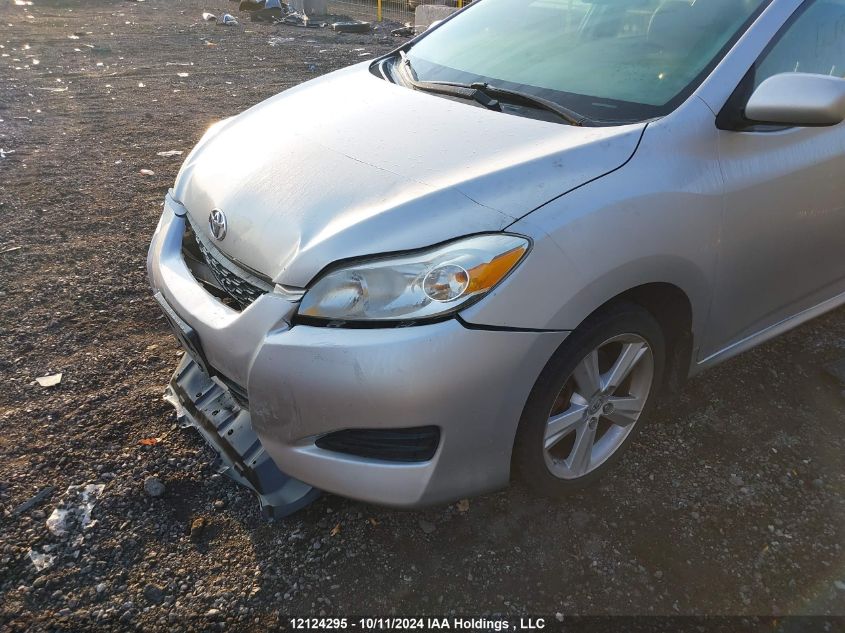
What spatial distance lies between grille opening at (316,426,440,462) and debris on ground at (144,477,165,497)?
791mm

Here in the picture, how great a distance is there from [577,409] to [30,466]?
195 cm

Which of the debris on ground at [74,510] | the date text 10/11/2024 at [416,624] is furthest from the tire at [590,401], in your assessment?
the debris on ground at [74,510]

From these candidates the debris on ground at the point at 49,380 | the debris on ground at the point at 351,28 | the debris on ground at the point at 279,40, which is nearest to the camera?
the debris on ground at the point at 49,380

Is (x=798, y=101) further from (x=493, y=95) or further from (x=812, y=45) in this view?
(x=493, y=95)

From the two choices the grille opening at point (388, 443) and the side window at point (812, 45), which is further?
the side window at point (812, 45)

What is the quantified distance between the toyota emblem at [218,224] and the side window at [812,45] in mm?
1836

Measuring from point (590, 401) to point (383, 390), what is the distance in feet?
2.56

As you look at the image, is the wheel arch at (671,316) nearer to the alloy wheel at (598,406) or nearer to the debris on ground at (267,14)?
the alloy wheel at (598,406)

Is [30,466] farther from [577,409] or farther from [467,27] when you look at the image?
[467,27]

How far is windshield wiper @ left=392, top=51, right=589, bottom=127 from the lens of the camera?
212 cm

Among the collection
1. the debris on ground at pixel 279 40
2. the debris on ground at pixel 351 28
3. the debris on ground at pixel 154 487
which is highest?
the debris on ground at pixel 351 28

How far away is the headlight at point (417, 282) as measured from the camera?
164 cm

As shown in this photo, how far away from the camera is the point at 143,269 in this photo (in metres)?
3.66

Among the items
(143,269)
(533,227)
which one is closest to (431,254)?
(533,227)
